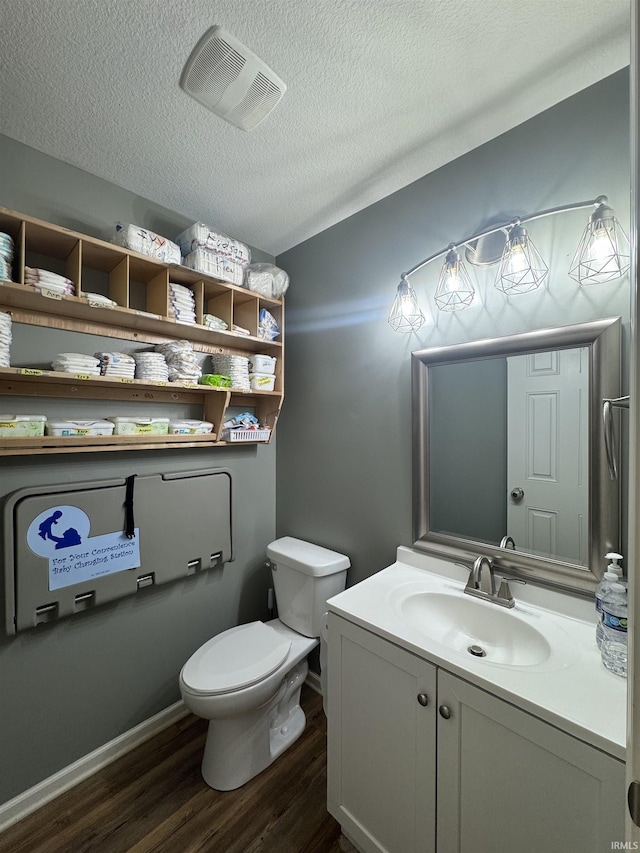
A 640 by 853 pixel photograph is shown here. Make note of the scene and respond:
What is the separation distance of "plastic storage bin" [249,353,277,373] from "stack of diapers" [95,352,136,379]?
63 cm

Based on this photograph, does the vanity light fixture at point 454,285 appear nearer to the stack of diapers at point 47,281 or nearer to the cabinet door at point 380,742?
the cabinet door at point 380,742

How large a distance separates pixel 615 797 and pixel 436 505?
90 centimetres

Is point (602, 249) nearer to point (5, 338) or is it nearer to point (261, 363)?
point (261, 363)

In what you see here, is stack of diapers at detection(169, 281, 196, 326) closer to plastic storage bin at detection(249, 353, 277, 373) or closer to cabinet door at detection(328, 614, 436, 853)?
plastic storage bin at detection(249, 353, 277, 373)

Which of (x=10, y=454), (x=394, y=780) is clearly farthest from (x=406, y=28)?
(x=394, y=780)

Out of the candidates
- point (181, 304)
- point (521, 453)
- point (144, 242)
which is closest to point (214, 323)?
point (181, 304)

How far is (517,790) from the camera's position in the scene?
83 cm

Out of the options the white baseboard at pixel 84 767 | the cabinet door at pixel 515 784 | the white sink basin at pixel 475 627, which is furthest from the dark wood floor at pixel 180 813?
the white sink basin at pixel 475 627

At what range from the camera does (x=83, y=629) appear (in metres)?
1.50

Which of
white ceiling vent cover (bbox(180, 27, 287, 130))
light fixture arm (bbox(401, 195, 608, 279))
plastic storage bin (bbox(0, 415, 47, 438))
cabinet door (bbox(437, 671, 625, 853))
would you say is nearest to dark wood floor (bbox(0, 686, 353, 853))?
cabinet door (bbox(437, 671, 625, 853))

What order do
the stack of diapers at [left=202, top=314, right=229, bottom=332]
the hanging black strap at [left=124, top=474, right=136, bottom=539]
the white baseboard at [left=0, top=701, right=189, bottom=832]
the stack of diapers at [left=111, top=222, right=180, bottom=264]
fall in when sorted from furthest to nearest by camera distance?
the stack of diapers at [left=202, top=314, right=229, bottom=332] < the hanging black strap at [left=124, top=474, right=136, bottom=539] < the stack of diapers at [left=111, top=222, right=180, bottom=264] < the white baseboard at [left=0, top=701, right=189, bottom=832]

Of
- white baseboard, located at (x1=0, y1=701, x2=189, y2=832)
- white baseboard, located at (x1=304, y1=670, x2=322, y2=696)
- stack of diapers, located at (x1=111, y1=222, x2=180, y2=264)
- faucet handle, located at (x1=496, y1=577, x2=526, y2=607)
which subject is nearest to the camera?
faucet handle, located at (x1=496, y1=577, x2=526, y2=607)

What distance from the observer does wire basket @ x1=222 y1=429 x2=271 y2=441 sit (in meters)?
1.85

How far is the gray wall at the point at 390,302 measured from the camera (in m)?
1.15
